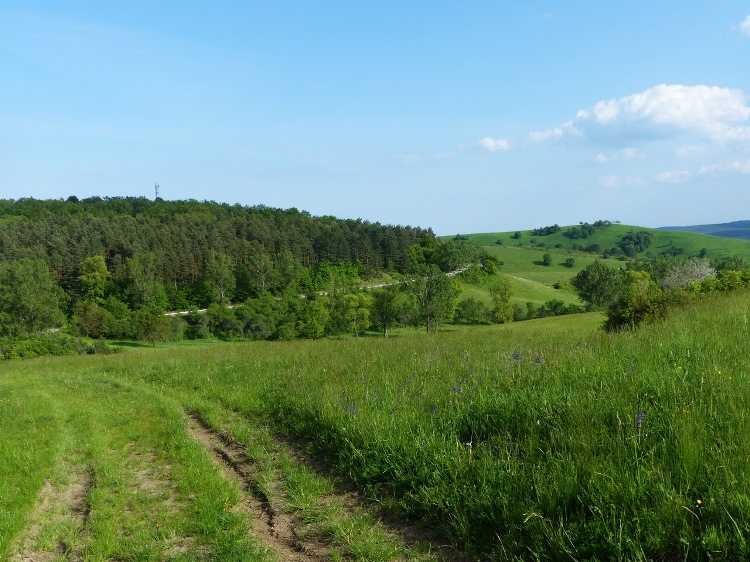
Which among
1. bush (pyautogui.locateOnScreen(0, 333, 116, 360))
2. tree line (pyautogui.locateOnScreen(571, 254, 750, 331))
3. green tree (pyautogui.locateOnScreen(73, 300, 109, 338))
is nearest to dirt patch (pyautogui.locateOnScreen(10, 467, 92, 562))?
tree line (pyautogui.locateOnScreen(571, 254, 750, 331))

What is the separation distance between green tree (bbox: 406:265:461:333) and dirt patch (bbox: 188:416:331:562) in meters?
75.1

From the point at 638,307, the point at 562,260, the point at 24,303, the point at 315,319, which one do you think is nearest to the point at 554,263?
the point at 562,260

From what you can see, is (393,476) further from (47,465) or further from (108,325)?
(108,325)

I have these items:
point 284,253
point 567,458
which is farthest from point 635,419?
point 284,253

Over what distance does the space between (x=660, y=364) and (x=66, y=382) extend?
678 inches

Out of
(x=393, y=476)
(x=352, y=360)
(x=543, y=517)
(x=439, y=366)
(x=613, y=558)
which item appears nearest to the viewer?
(x=613, y=558)

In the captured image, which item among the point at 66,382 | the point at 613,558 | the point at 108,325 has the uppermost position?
the point at 613,558

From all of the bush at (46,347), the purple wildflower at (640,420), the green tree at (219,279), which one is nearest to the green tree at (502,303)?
the green tree at (219,279)

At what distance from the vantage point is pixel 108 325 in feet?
278

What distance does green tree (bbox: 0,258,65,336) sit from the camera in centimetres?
7675

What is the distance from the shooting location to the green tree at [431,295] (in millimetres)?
82562

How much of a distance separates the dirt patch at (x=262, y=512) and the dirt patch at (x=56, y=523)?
5.66 ft

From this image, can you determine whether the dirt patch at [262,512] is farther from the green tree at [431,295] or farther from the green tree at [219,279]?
the green tree at [219,279]

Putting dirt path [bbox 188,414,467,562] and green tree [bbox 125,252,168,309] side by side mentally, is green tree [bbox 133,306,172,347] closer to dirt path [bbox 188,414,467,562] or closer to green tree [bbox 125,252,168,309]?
green tree [bbox 125,252,168,309]
